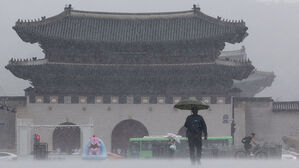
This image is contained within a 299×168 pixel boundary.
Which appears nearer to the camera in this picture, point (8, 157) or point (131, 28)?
point (8, 157)

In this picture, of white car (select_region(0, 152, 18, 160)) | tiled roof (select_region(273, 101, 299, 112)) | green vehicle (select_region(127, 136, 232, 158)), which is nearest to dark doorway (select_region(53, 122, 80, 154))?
green vehicle (select_region(127, 136, 232, 158))

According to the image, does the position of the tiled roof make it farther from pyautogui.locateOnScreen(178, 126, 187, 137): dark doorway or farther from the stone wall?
pyautogui.locateOnScreen(178, 126, 187, 137): dark doorway

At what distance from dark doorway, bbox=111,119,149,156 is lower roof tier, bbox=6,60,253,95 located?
8.24 ft

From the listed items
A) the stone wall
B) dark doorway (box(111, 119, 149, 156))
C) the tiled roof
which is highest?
the tiled roof

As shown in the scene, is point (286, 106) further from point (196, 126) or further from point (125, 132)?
point (196, 126)

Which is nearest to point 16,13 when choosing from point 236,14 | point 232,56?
point 236,14

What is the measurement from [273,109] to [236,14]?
142 meters

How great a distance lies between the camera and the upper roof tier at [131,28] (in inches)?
1758

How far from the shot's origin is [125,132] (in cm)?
4497

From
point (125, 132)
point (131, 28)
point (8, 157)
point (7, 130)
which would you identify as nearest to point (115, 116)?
point (125, 132)

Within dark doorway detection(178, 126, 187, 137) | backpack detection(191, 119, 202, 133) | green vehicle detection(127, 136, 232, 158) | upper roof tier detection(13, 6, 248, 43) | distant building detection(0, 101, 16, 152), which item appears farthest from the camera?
distant building detection(0, 101, 16, 152)

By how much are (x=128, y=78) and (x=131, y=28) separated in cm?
420

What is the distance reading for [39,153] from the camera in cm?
2734

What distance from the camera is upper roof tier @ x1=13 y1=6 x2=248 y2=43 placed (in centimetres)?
4466
